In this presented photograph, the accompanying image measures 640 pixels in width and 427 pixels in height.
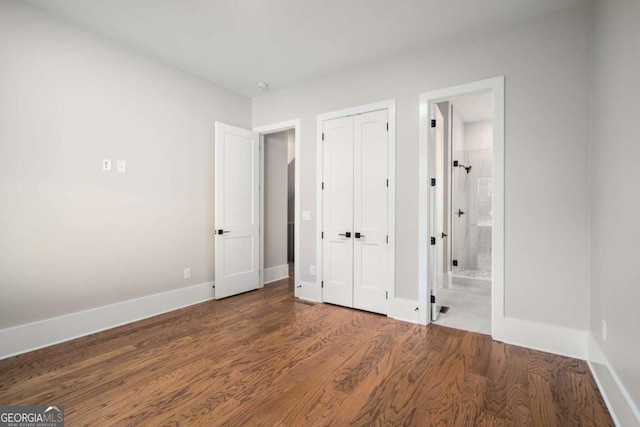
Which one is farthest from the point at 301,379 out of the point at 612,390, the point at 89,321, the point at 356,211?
the point at 89,321

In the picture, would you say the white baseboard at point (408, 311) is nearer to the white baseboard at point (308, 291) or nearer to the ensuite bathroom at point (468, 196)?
the white baseboard at point (308, 291)

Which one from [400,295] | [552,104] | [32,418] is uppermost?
[552,104]

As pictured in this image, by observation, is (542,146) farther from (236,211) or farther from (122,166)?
(122,166)

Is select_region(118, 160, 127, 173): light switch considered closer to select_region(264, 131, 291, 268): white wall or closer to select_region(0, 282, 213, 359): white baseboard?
select_region(0, 282, 213, 359): white baseboard

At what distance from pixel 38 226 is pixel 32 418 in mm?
1605

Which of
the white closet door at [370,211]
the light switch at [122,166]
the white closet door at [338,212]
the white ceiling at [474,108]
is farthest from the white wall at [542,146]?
the light switch at [122,166]

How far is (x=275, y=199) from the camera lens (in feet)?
16.8

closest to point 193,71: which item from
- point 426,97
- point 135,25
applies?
point 135,25

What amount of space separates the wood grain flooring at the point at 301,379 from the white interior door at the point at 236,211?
111 cm

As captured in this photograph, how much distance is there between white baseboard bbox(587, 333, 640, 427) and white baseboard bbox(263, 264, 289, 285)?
3.96 metres

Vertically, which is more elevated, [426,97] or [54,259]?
[426,97]

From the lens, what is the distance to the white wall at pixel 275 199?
4.96m

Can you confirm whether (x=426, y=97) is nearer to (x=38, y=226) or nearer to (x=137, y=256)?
(x=137, y=256)

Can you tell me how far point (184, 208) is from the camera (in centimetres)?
377
